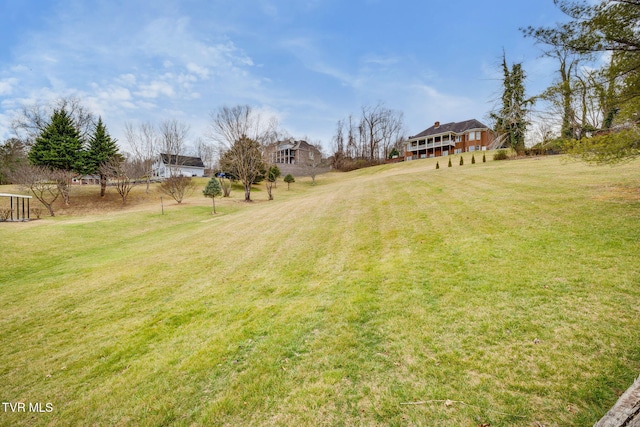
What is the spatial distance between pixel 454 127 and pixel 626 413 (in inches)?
2376

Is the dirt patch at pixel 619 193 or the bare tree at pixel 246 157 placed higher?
the bare tree at pixel 246 157

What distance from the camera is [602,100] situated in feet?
23.8

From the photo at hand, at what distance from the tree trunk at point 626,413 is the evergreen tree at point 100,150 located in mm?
39722

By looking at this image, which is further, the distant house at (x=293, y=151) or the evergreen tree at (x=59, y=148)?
the distant house at (x=293, y=151)

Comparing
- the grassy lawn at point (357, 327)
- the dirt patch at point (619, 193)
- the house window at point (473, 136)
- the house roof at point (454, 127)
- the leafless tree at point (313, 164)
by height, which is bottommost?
the grassy lawn at point (357, 327)

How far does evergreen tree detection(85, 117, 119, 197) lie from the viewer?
100 ft

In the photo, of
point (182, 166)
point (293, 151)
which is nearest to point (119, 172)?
point (182, 166)

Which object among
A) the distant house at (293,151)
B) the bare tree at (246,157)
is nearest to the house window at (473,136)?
the distant house at (293,151)

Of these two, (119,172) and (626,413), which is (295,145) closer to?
(119,172)

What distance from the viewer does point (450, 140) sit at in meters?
51.7

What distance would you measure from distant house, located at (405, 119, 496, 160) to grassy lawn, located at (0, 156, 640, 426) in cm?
4668

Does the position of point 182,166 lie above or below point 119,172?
above

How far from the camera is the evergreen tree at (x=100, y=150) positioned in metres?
30.5

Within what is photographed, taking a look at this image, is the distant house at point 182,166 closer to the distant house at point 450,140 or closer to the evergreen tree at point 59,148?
the evergreen tree at point 59,148
